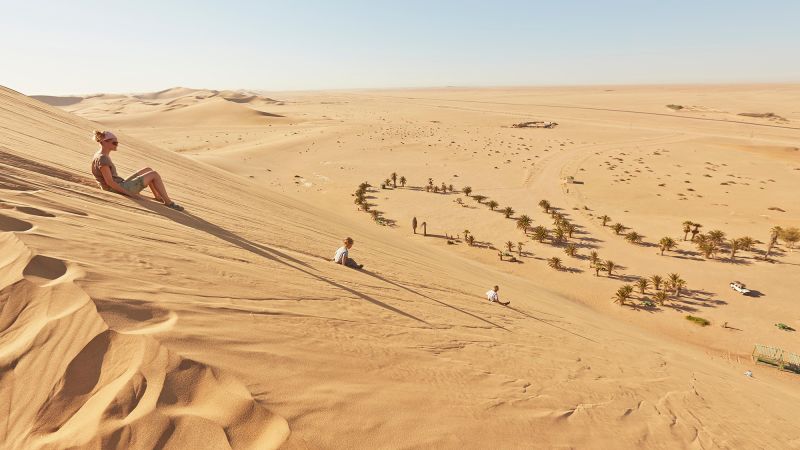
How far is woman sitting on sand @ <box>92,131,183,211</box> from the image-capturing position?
17.4 ft

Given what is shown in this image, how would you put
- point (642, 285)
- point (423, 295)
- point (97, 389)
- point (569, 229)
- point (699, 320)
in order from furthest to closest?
point (569, 229) < point (642, 285) < point (699, 320) < point (423, 295) < point (97, 389)

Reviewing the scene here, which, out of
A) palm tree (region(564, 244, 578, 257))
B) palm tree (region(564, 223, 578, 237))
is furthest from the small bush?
palm tree (region(564, 223, 578, 237))

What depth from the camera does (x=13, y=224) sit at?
3232 mm

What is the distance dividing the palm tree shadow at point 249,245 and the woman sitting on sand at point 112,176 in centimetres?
24

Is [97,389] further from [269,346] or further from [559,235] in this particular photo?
[559,235]

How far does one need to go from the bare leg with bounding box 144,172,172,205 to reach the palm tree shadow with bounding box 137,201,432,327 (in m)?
0.15

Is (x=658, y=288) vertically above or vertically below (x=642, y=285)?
below

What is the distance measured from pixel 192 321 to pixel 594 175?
36.6 metres

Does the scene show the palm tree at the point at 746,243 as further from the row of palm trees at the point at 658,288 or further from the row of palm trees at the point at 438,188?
the row of palm trees at the point at 438,188

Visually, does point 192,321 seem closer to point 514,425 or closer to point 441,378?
point 441,378

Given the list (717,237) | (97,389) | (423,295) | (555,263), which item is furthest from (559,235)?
(97,389)

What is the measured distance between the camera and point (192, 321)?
2.78 meters

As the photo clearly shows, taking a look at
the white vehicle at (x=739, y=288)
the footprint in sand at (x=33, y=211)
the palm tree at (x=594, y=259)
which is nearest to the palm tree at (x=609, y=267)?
the palm tree at (x=594, y=259)

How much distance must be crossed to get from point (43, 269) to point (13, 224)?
3.01 feet
